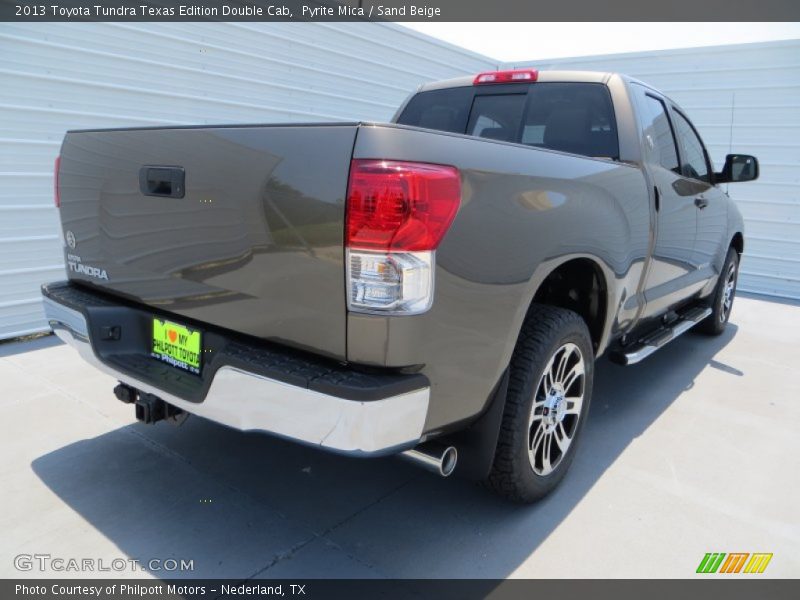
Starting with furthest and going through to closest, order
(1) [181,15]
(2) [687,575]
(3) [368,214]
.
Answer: (1) [181,15] → (2) [687,575] → (3) [368,214]

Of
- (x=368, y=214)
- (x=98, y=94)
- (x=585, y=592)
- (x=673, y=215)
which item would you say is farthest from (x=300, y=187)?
(x=98, y=94)

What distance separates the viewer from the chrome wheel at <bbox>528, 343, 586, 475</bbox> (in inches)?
94.6

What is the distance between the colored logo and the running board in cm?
106

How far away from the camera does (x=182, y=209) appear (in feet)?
6.52

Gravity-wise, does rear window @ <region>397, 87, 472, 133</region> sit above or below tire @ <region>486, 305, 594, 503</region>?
above

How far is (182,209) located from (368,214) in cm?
76

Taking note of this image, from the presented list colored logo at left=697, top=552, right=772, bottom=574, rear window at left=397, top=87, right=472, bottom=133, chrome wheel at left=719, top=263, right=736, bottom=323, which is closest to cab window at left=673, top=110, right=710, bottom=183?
chrome wheel at left=719, top=263, right=736, bottom=323

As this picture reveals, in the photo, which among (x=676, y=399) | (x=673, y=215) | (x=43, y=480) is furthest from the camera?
(x=676, y=399)

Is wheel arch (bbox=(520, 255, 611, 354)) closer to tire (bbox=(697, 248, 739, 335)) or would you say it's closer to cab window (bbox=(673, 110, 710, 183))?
cab window (bbox=(673, 110, 710, 183))

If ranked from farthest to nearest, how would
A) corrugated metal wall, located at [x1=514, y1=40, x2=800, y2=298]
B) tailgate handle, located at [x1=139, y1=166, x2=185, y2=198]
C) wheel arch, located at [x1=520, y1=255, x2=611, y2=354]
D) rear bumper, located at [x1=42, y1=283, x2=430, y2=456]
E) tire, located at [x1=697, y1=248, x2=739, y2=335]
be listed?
corrugated metal wall, located at [x1=514, y1=40, x2=800, y2=298] → tire, located at [x1=697, y1=248, x2=739, y2=335] → wheel arch, located at [x1=520, y1=255, x2=611, y2=354] → tailgate handle, located at [x1=139, y1=166, x2=185, y2=198] → rear bumper, located at [x1=42, y1=283, x2=430, y2=456]

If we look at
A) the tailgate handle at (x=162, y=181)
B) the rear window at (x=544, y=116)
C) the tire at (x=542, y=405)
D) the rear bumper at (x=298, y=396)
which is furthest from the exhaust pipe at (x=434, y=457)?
the rear window at (x=544, y=116)

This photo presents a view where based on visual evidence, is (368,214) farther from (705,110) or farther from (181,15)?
(705,110)

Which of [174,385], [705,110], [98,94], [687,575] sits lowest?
[687,575]

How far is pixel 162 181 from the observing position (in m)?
2.03
